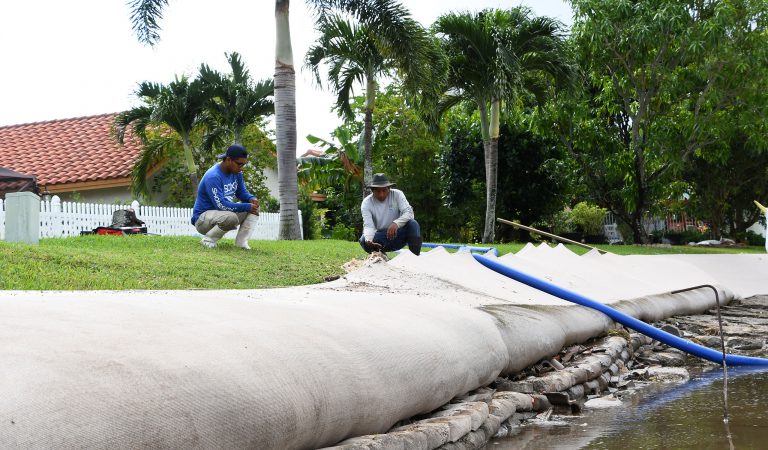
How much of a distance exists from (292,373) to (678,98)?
19.6 meters

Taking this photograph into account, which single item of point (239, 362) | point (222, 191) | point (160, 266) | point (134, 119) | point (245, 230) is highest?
point (134, 119)

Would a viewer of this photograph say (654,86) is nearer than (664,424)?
No

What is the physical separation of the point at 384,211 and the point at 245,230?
2313 mm

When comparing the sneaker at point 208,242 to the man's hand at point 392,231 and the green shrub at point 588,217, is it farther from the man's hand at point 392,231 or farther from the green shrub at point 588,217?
the green shrub at point 588,217

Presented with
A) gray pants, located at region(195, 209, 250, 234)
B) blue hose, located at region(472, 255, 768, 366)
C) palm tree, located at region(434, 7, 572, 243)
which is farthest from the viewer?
palm tree, located at region(434, 7, 572, 243)

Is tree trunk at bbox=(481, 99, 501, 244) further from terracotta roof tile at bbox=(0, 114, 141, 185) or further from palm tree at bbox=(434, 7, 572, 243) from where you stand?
terracotta roof tile at bbox=(0, 114, 141, 185)

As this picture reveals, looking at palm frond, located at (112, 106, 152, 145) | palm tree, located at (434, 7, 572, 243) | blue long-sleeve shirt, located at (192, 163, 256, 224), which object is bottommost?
blue long-sleeve shirt, located at (192, 163, 256, 224)

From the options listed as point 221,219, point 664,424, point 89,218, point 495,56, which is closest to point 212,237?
point 221,219

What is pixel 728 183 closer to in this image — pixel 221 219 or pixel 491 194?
pixel 491 194

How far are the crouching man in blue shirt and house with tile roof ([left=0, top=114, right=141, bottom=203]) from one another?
11.3m

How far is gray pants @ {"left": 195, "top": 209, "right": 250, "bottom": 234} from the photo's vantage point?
1016 centimetres

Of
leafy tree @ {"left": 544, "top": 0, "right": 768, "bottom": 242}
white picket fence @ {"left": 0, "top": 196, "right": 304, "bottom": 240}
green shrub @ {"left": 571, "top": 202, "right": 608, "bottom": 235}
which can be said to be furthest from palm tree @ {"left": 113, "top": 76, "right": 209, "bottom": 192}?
green shrub @ {"left": 571, "top": 202, "right": 608, "bottom": 235}

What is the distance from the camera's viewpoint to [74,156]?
2325 centimetres

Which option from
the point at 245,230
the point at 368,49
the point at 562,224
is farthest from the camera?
the point at 562,224
